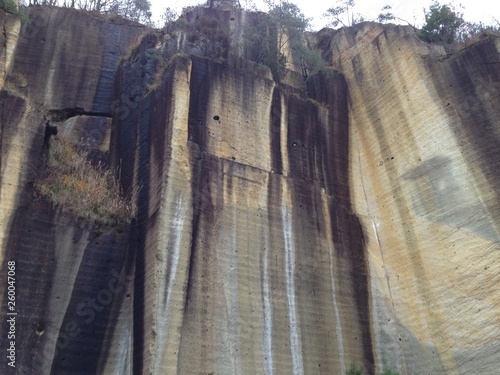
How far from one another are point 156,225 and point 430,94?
7764mm

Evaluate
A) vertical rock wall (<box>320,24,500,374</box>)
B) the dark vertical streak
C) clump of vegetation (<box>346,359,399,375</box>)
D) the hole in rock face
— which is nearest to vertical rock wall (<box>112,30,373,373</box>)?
the dark vertical streak

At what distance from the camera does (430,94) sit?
13.6 meters

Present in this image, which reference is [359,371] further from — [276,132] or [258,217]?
[276,132]

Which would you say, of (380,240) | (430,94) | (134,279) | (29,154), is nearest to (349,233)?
(380,240)

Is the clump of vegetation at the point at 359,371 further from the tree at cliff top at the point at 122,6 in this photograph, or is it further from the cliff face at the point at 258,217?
the tree at cliff top at the point at 122,6

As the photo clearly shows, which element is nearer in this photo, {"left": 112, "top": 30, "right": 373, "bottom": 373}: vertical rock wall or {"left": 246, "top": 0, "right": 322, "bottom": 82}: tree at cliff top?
{"left": 112, "top": 30, "right": 373, "bottom": 373}: vertical rock wall

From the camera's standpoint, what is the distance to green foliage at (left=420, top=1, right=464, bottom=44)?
612 inches

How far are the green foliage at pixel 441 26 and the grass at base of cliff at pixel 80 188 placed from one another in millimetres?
10026

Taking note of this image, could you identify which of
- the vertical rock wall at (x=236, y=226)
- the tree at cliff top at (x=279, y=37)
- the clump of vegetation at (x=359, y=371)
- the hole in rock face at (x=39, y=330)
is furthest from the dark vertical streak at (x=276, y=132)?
the hole in rock face at (x=39, y=330)

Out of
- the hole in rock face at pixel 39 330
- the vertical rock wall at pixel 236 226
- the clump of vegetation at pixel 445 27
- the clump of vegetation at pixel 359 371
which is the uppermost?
the clump of vegetation at pixel 445 27

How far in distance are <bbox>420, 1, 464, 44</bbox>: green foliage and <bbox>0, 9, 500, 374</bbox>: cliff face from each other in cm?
93

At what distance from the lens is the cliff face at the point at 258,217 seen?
10172 millimetres

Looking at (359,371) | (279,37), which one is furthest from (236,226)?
(279,37)

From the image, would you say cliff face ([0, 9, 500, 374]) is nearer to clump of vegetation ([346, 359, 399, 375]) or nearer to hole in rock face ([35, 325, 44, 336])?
hole in rock face ([35, 325, 44, 336])
